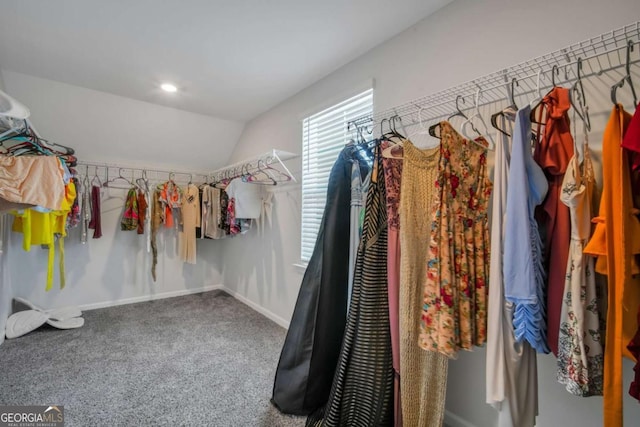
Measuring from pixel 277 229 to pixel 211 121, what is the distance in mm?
1749

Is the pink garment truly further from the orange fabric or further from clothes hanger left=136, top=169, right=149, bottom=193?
the orange fabric

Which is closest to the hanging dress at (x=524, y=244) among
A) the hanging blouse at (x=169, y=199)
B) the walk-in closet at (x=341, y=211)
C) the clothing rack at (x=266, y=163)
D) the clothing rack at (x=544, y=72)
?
the walk-in closet at (x=341, y=211)

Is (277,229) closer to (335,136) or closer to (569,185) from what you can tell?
(335,136)

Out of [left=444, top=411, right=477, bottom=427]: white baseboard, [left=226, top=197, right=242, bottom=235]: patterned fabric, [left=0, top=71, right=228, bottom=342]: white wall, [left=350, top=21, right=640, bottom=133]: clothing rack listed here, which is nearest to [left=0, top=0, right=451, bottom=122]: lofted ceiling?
[left=0, top=71, right=228, bottom=342]: white wall

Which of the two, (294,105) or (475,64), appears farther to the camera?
(294,105)

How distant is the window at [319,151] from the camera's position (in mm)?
2223

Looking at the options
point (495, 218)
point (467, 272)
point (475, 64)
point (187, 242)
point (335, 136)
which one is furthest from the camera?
point (187, 242)

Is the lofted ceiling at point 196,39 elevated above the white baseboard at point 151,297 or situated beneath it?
elevated above

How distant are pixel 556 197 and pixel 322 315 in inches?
47.7

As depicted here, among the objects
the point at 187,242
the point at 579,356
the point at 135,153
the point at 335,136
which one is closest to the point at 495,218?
the point at 579,356

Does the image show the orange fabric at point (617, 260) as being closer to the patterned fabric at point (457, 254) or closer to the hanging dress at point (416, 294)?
the patterned fabric at point (457, 254)

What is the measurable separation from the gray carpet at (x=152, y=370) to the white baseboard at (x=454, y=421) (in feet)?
2.79

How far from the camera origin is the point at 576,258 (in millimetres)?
836

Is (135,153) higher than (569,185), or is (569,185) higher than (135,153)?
(135,153)
